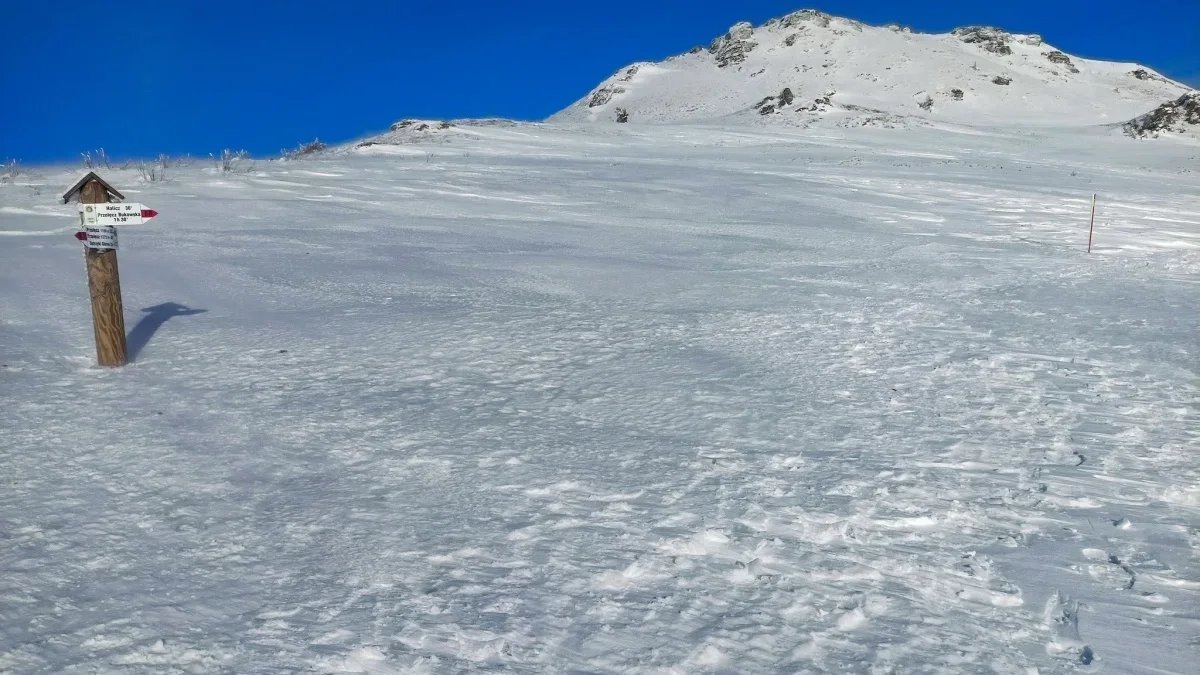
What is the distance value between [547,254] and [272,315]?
403 centimetres

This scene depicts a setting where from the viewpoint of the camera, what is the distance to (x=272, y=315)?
7133mm

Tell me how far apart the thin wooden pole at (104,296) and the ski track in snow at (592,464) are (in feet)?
0.65

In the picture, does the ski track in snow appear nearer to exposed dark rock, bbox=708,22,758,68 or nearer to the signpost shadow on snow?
the signpost shadow on snow

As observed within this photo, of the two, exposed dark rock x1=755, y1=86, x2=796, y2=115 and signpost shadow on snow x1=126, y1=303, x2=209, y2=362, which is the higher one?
exposed dark rock x1=755, y1=86, x2=796, y2=115

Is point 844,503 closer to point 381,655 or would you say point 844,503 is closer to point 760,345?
point 381,655

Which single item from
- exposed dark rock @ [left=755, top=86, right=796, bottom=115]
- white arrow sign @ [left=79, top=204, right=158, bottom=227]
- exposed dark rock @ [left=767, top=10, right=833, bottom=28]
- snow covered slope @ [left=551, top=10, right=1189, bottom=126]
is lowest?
white arrow sign @ [left=79, top=204, right=158, bottom=227]

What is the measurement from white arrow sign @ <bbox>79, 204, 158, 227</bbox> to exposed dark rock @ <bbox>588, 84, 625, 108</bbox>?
2717 inches

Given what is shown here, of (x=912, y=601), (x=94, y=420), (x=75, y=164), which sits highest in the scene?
(x=75, y=164)

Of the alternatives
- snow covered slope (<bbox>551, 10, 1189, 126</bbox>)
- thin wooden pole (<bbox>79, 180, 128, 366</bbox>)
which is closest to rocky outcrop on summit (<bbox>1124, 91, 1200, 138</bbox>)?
snow covered slope (<bbox>551, 10, 1189, 126</bbox>)

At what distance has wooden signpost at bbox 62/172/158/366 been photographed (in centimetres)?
546

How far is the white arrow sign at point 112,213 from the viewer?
17.9 feet

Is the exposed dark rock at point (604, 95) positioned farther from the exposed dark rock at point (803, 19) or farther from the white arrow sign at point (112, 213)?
the white arrow sign at point (112, 213)

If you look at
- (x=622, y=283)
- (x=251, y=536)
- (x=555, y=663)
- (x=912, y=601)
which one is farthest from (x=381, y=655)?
Result: (x=622, y=283)

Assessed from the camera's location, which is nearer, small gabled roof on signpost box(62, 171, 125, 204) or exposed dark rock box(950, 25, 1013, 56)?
small gabled roof on signpost box(62, 171, 125, 204)
